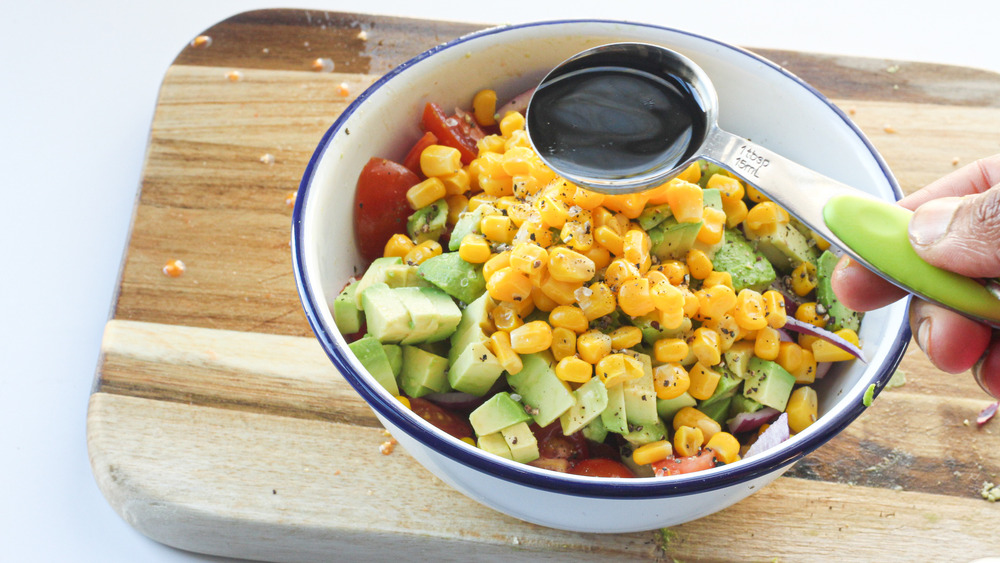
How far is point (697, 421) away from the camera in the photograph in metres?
1.90

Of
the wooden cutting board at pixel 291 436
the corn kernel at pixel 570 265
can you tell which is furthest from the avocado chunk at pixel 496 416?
the wooden cutting board at pixel 291 436

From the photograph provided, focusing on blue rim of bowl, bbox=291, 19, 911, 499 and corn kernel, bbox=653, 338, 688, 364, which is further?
corn kernel, bbox=653, 338, 688, 364

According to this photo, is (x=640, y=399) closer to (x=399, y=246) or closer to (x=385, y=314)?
(x=385, y=314)

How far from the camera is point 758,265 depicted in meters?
2.10

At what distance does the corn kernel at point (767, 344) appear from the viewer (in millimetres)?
1950

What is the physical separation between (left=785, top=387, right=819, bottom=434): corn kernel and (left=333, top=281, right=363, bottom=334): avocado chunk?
1.17m

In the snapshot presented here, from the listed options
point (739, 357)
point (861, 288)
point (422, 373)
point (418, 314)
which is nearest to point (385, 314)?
point (418, 314)

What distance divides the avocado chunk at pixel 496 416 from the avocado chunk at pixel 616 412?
21 cm

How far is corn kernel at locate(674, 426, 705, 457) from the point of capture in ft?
6.08

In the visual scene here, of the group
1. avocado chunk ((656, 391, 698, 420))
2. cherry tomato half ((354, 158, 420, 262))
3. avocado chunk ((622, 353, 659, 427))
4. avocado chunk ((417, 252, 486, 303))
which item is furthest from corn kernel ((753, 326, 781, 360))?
cherry tomato half ((354, 158, 420, 262))

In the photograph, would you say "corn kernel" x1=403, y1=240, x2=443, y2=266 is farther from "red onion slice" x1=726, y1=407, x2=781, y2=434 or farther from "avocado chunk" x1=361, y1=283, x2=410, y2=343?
"red onion slice" x1=726, y1=407, x2=781, y2=434

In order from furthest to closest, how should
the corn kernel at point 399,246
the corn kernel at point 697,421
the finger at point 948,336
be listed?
the corn kernel at point 399,246 → the corn kernel at point 697,421 → the finger at point 948,336

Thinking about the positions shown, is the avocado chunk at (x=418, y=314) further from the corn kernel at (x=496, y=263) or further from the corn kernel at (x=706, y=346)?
the corn kernel at (x=706, y=346)

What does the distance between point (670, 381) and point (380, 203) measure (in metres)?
0.97
